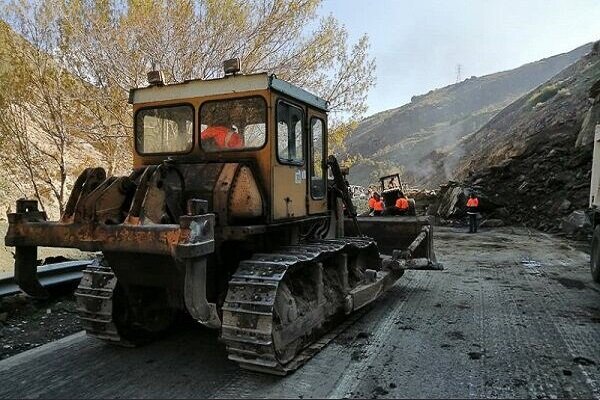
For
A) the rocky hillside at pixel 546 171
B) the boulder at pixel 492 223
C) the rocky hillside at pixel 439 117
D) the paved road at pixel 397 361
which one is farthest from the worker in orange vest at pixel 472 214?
the rocky hillside at pixel 439 117

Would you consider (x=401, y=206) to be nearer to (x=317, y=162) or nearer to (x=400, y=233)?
(x=400, y=233)

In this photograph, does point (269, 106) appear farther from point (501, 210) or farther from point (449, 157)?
point (449, 157)

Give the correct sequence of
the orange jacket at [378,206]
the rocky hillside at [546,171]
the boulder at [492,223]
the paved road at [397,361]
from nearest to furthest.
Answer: the paved road at [397,361] < the orange jacket at [378,206] < the rocky hillside at [546,171] < the boulder at [492,223]

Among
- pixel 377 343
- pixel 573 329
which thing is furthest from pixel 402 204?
pixel 377 343

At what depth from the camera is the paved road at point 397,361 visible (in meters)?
3.80

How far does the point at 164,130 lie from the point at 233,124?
2.69 ft

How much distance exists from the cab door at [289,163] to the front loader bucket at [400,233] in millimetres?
2335

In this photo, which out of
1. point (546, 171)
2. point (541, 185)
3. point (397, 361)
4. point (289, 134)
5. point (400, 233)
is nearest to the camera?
point (397, 361)

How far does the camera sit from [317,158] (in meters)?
5.76

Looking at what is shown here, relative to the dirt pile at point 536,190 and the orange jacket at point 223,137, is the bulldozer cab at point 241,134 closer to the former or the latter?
the orange jacket at point 223,137

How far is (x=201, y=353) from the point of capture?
4.62 metres

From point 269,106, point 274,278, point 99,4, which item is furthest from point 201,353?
point 99,4

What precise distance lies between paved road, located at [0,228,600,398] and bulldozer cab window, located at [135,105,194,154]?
6.59 ft

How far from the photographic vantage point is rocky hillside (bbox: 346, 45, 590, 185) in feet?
235
